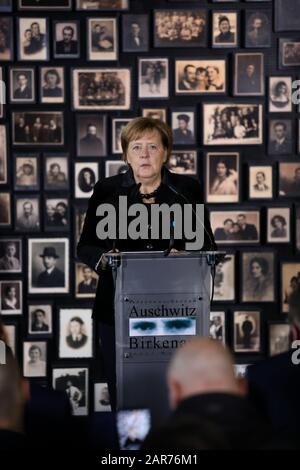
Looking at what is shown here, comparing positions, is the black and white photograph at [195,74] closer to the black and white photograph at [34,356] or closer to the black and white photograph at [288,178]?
the black and white photograph at [288,178]

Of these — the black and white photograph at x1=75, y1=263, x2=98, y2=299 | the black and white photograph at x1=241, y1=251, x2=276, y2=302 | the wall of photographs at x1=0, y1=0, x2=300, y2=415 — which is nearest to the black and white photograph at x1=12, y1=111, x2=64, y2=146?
the wall of photographs at x1=0, y1=0, x2=300, y2=415

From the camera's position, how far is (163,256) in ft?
11.2

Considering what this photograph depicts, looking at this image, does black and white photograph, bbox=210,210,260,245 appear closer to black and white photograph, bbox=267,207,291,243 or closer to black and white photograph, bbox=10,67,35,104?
black and white photograph, bbox=267,207,291,243

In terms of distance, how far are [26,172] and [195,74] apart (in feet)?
4.51

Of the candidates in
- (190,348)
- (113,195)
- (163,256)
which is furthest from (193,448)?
(113,195)

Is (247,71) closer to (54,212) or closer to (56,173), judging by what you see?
(56,173)

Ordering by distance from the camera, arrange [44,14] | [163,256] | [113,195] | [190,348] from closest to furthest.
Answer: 1. [190,348]
2. [163,256]
3. [113,195]
4. [44,14]

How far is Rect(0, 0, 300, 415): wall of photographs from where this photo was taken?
228 inches

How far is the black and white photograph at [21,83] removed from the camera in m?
5.79

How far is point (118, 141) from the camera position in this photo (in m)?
5.86

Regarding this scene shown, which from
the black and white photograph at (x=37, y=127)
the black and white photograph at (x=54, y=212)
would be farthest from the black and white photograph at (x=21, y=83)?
the black and white photograph at (x=54, y=212)

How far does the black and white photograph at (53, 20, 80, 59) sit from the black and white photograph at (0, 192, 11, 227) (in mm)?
1039

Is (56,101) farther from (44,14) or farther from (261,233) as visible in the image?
(261,233)
